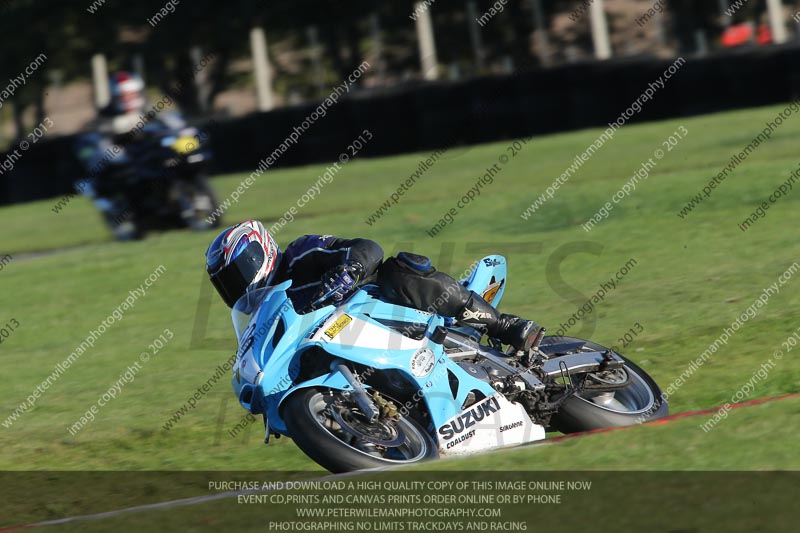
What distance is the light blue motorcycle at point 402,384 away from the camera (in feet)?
19.6

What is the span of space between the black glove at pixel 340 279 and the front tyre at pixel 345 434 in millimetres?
553

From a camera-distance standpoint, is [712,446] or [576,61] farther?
[576,61]

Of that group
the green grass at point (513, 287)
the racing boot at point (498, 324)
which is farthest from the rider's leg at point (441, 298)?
the green grass at point (513, 287)

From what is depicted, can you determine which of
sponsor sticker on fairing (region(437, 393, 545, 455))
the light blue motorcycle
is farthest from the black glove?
sponsor sticker on fairing (region(437, 393, 545, 455))

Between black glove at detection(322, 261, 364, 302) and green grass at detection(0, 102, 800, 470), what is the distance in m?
1.16

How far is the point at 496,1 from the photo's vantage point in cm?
3344

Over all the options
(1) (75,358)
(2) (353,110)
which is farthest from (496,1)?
(1) (75,358)

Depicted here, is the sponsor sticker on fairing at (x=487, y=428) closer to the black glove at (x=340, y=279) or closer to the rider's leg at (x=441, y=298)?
the rider's leg at (x=441, y=298)

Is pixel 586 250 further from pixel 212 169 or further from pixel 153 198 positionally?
pixel 212 169

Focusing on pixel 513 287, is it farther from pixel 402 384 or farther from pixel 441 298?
pixel 402 384

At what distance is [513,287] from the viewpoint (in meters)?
11.3

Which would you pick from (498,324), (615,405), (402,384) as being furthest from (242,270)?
(615,405)

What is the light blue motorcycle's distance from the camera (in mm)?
5988
